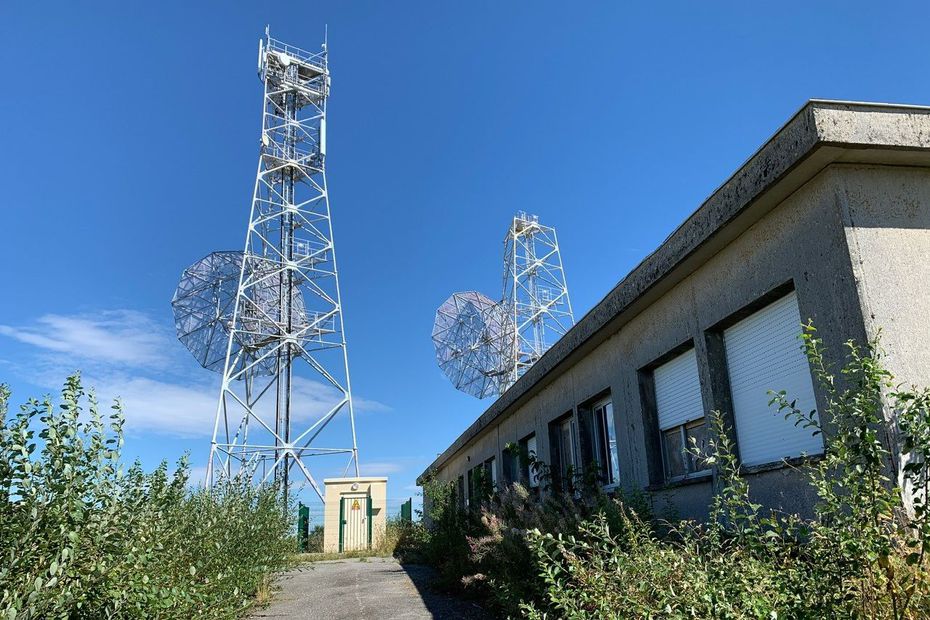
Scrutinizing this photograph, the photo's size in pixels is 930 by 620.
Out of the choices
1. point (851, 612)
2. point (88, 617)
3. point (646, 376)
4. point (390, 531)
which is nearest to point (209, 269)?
point (390, 531)

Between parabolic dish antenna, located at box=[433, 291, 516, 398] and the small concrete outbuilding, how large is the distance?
536 cm

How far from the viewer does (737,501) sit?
3.83 meters

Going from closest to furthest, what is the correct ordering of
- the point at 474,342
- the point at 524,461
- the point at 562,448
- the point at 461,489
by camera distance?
1. the point at 562,448
2. the point at 524,461
3. the point at 461,489
4. the point at 474,342

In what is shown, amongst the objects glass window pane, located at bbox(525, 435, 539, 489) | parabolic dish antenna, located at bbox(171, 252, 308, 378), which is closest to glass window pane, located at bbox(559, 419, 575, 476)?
glass window pane, located at bbox(525, 435, 539, 489)

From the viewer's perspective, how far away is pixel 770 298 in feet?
19.3

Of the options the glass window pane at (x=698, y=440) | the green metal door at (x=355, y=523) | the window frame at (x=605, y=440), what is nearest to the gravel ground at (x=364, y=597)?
the window frame at (x=605, y=440)

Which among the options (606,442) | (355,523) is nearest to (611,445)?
(606,442)

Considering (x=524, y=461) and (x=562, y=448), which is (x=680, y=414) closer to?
(x=562, y=448)

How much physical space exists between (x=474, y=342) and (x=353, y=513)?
804 centimetres

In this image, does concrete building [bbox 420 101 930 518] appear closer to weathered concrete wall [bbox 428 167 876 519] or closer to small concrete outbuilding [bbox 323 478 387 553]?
weathered concrete wall [bbox 428 167 876 519]

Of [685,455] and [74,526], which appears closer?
[74,526]

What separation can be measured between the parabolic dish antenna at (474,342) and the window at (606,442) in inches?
614

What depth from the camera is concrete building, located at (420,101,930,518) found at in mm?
4809

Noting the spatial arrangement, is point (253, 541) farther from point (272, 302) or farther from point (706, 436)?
point (272, 302)
